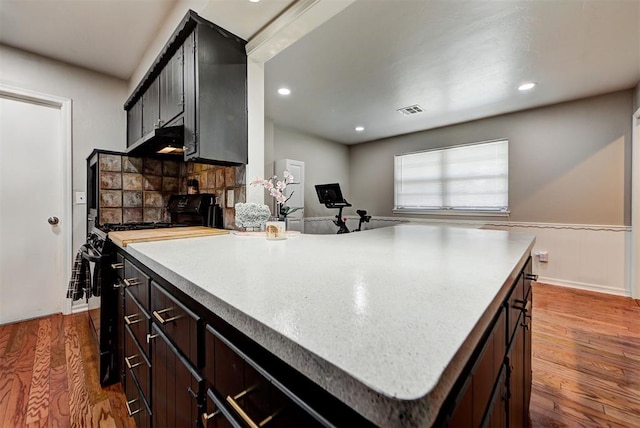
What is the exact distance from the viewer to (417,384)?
0.97ft

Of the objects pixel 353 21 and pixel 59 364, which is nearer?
pixel 59 364

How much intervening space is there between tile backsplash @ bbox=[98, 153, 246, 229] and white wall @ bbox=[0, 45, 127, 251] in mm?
599

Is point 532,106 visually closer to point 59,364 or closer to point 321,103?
point 321,103

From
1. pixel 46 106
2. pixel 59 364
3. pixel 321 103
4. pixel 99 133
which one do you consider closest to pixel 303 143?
pixel 321 103

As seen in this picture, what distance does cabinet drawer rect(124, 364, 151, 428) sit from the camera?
112cm

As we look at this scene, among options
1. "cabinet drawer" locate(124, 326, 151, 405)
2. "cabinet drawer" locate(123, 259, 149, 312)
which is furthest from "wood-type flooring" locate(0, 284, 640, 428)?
"cabinet drawer" locate(123, 259, 149, 312)

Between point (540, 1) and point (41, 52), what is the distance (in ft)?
13.5

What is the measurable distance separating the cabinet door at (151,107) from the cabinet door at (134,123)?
139 millimetres

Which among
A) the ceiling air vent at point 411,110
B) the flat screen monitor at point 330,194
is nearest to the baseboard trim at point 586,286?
the ceiling air vent at point 411,110

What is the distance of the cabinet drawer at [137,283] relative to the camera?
1069mm

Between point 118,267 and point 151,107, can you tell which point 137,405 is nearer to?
point 118,267

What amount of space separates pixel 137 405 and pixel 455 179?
4.87 metres

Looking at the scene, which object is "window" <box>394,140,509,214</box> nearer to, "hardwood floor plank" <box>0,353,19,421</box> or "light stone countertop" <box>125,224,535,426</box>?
"light stone countertop" <box>125,224,535,426</box>

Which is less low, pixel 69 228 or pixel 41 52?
pixel 41 52
